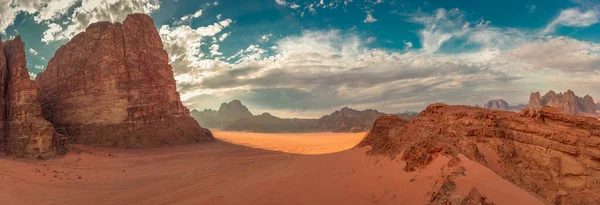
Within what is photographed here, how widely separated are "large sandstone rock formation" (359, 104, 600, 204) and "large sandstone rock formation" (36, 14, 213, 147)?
22373 mm

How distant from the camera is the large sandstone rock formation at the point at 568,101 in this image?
5947cm

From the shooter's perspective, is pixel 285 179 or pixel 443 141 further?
pixel 285 179

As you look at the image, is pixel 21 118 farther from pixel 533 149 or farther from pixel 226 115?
pixel 226 115

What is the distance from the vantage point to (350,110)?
250ft

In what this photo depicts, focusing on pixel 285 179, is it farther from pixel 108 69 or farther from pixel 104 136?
pixel 108 69

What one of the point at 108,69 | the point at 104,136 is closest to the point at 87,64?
the point at 108,69

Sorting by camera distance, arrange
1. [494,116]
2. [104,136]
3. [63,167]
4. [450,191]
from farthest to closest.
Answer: [104,136]
[63,167]
[494,116]
[450,191]

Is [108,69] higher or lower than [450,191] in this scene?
higher

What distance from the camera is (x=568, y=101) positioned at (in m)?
59.8

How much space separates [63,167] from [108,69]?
1199 cm

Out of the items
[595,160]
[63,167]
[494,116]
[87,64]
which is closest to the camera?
[595,160]

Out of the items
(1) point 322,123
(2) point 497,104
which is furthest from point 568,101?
(1) point 322,123

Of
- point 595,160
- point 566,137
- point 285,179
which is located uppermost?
point 566,137

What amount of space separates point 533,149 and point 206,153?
18461 mm
